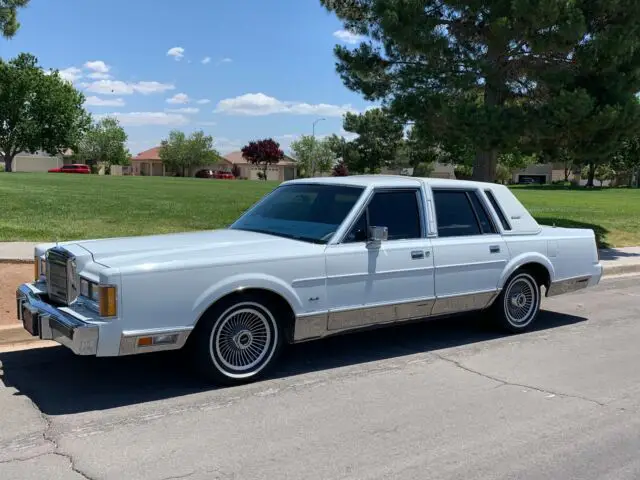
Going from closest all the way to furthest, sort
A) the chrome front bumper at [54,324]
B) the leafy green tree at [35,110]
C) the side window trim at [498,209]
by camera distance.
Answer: the chrome front bumper at [54,324], the side window trim at [498,209], the leafy green tree at [35,110]

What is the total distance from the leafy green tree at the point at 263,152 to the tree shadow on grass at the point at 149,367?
100797 mm

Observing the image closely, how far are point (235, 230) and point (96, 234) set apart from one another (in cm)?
699

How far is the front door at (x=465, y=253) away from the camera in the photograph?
6293 millimetres

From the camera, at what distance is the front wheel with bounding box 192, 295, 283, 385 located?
5.03 m

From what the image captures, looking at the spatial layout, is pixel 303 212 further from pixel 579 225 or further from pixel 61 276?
pixel 579 225

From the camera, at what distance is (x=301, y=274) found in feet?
17.5

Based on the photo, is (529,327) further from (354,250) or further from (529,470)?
(529,470)

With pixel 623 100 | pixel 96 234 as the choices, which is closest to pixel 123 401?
pixel 96 234

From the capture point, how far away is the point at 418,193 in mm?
6438

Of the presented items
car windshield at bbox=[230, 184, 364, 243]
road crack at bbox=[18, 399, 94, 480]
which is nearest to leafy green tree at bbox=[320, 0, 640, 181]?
car windshield at bbox=[230, 184, 364, 243]

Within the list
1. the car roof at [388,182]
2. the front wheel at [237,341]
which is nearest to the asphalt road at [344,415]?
the front wheel at [237,341]

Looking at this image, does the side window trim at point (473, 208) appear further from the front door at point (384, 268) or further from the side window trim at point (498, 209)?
the front door at point (384, 268)

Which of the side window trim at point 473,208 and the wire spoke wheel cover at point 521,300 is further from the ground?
the side window trim at point 473,208

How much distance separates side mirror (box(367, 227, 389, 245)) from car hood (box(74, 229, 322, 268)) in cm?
53
